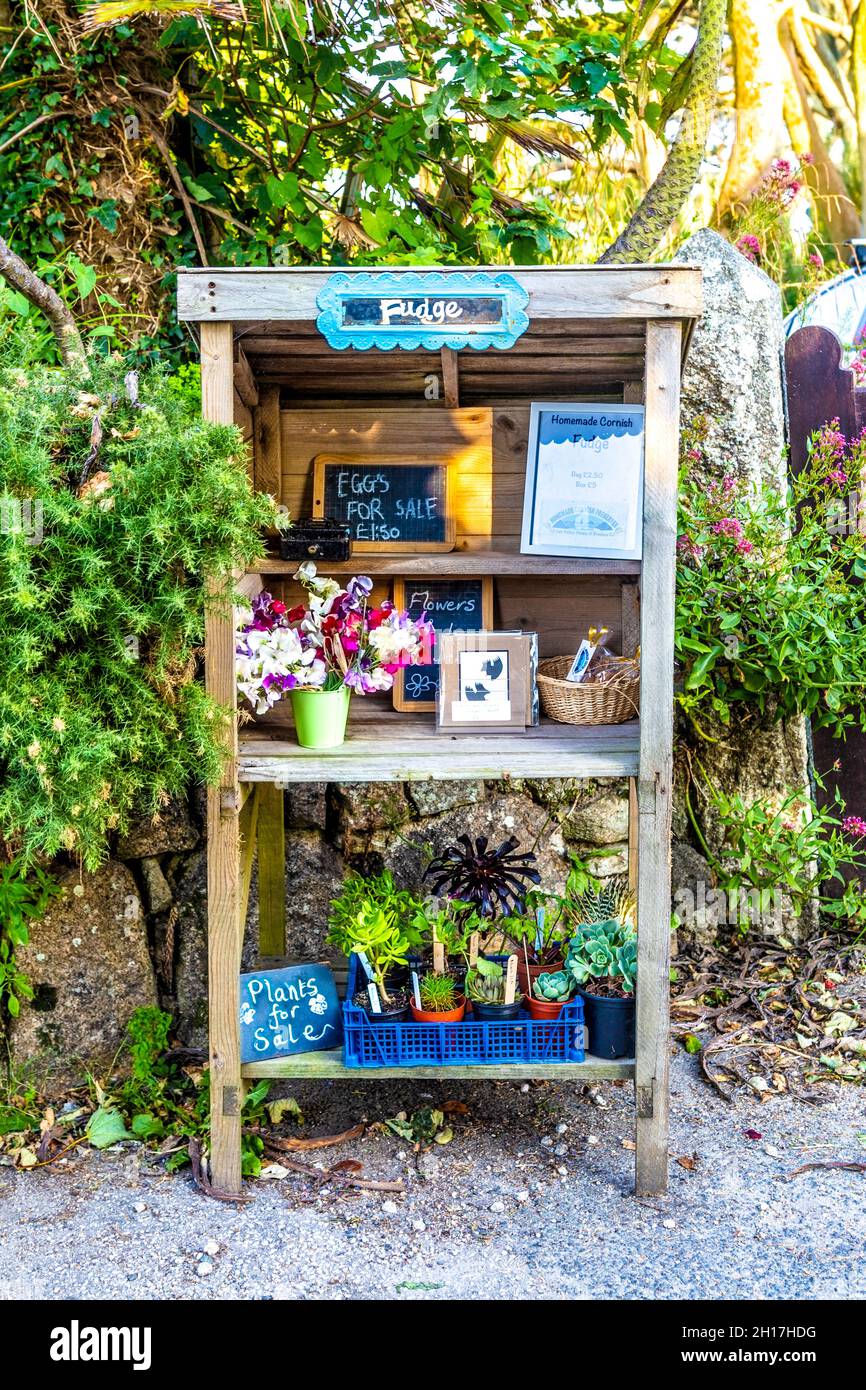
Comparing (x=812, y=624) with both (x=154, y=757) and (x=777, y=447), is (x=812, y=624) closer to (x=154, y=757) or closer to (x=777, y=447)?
(x=777, y=447)

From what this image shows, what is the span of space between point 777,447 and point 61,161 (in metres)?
2.80

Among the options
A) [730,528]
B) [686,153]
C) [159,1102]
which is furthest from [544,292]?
[159,1102]

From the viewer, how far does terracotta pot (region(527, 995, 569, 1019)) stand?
117 inches

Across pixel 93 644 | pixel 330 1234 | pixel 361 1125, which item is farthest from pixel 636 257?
pixel 330 1234

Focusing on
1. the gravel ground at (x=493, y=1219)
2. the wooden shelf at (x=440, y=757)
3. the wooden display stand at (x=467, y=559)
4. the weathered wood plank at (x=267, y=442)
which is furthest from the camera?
the weathered wood plank at (x=267, y=442)

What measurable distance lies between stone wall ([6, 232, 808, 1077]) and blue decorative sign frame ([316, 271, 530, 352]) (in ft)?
5.22

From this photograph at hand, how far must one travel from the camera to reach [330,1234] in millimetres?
2709

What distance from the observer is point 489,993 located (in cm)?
300

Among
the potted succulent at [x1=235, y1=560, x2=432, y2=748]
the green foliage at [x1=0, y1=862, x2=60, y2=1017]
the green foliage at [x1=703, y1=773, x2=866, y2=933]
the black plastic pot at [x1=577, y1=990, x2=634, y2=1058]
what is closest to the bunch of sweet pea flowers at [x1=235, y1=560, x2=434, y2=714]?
the potted succulent at [x1=235, y1=560, x2=432, y2=748]

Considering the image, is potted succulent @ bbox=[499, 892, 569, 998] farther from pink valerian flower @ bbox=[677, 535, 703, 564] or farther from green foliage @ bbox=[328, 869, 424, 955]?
pink valerian flower @ bbox=[677, 535, 703, 564]

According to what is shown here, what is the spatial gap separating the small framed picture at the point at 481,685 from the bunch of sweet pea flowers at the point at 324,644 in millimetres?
129

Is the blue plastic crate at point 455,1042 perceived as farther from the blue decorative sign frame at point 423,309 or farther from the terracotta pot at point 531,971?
the blue decorative sign frame at point 423,309

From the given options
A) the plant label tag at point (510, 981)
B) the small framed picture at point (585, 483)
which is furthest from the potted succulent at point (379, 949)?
the small framed picture at point (585, 483)

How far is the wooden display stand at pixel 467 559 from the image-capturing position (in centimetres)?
262
